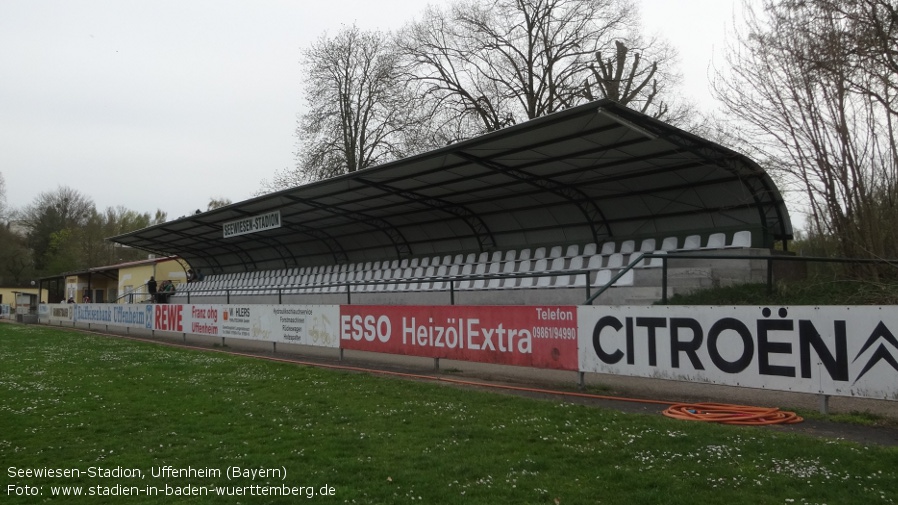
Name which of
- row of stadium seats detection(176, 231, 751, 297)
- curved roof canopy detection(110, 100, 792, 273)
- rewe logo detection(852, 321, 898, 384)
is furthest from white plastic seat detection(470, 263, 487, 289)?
rewe logo detection(852, 321, 898, 384)

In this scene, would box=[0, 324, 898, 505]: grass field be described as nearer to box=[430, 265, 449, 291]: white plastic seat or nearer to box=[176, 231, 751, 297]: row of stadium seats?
box=[176, 231, 751, 297]: row of stadium seats

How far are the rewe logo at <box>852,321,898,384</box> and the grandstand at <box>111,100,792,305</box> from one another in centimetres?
442

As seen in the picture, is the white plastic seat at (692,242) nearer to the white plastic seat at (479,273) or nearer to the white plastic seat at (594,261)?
the white plastic seat at (594,261)

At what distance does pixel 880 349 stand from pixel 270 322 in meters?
14.7

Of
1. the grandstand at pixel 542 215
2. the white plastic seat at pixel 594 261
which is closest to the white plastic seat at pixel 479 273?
the grandstand at pixel 542 215

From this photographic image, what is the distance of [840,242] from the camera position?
40.4 feet

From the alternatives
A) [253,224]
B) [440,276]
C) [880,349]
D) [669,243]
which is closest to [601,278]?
[669,243]

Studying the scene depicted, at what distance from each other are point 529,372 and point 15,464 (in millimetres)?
8242

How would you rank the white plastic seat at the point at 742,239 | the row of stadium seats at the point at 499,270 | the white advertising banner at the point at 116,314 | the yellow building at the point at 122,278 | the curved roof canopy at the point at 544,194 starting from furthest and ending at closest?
the yellow building at the point at 122,278, the white advertising banner at the point at 116,314, the white plastic seat at the point at 742,239, the row of stadium seats at the point at 499,270, the curved roof canopy at the point at 544,194

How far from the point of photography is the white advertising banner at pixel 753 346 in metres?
7.27

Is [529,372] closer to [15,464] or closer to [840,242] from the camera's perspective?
[840,242]

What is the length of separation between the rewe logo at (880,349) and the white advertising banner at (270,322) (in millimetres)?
11178

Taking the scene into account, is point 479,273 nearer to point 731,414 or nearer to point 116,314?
point 116,314

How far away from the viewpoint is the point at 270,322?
60.3 ft
